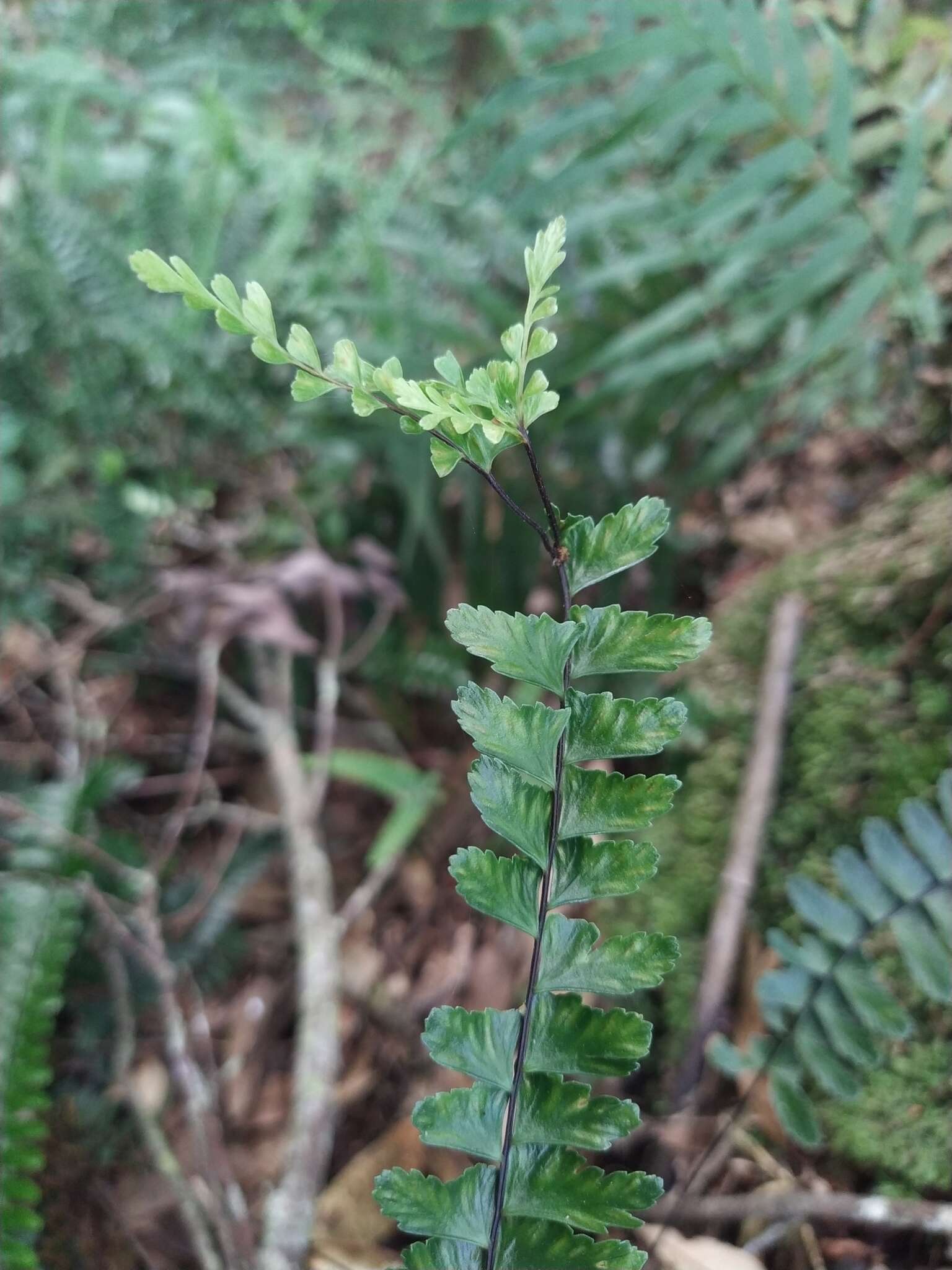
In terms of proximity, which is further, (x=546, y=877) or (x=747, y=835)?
(x=747, y=835)

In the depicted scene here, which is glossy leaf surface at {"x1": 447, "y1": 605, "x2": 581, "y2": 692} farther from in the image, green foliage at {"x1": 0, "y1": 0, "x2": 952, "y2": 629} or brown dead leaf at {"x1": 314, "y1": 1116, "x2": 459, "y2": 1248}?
brown dead leaf at {"x1": 314, "y1": 1116, "x2": 459, "y2": 1248}

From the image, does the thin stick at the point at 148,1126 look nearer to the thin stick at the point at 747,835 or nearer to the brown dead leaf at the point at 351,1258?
the brown dead leaf at the point at 351,1258

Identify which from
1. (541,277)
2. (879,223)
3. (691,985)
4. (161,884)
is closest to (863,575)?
(879,223)

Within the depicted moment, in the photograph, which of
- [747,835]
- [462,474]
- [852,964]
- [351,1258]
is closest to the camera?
[852,964]

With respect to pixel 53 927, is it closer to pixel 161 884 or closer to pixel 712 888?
pixel 161 884

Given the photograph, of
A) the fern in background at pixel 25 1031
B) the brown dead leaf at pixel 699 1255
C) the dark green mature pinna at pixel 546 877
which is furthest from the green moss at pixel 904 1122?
the fern in background at pixel 25 1031

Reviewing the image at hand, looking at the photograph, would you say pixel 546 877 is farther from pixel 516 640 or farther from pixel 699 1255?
pixel 699 1255

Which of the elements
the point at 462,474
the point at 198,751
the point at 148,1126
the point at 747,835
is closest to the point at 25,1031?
the point at 148,1126
